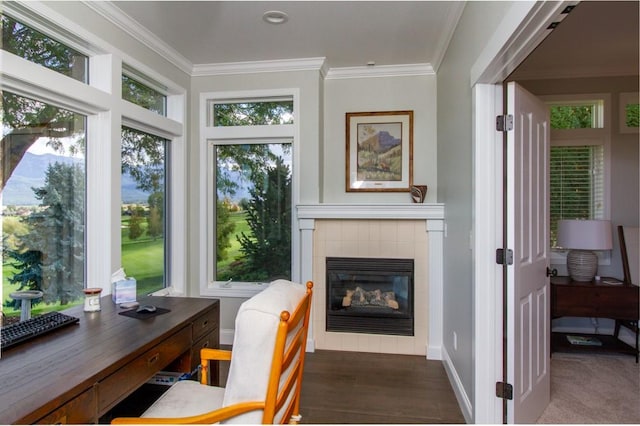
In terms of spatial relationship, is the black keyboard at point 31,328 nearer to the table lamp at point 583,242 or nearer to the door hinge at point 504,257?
the door hinge at point 504,257

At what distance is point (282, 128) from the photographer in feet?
11.1

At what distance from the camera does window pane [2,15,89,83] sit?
187cm

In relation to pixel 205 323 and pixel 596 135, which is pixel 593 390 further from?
pixel 205 323

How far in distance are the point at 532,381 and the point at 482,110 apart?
1.66m

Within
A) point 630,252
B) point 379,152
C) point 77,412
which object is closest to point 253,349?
point 77,412

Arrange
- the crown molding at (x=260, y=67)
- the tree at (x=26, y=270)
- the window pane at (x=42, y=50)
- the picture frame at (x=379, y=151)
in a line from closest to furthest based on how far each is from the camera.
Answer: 1. the window pane at (x=42, y=50)
2. the tree at (x=26, y=270)
3. the crown molding at (x=260, y=67)
4. the picture frame at (x=379, y=151)

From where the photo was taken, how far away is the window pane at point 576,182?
11.6 ft

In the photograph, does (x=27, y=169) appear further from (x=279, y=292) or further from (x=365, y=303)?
(x=365, y=303)

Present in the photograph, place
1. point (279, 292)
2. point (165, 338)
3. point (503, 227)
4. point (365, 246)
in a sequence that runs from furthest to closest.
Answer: point (365, 246)
point (503, 227)
point (165, 338)
point (279, 292)

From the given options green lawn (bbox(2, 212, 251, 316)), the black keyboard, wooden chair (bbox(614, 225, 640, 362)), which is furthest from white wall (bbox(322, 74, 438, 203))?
the black keyboard

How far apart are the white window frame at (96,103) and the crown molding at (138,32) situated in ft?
0.60

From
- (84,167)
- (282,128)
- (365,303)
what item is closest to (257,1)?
(282,128)

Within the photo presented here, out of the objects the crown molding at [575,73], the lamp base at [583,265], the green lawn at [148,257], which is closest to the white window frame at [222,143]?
the green lawn at [148,257]

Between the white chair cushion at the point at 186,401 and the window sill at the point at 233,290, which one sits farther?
the window sill at the point at 233,290
